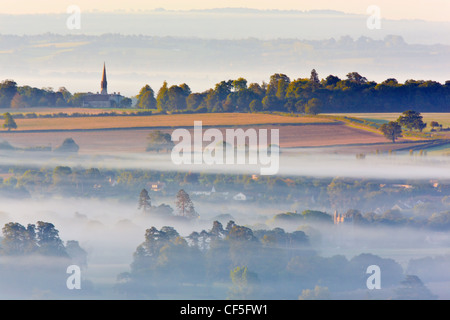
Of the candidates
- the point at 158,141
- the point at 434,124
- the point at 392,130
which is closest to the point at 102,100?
the point at 158,141

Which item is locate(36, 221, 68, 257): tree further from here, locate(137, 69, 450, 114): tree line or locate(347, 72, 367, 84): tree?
locate(347, 72, 367, 84): tree

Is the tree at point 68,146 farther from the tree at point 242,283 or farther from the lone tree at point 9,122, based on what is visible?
the tree at point 242,283

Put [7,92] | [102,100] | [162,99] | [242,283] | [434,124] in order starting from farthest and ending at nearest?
1. [7,92]
2. [102,100]
3. [162,99]
4. [434,124]
5. [242,283]

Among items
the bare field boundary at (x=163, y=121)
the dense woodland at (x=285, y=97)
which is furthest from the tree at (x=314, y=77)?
the bare field boundary at (x=163, y=121)

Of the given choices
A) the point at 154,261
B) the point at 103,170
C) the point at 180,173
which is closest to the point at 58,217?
the point at 103,170

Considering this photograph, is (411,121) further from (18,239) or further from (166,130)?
(18,239)
